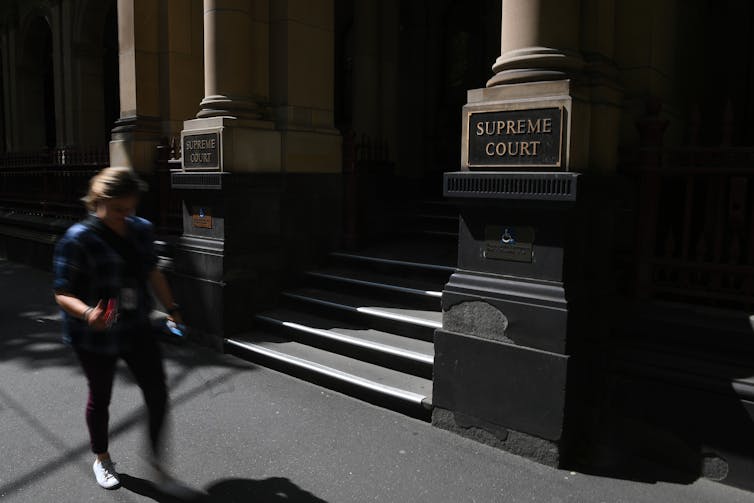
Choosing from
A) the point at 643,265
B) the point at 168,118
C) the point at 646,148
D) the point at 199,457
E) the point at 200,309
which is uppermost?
the point at 168,118

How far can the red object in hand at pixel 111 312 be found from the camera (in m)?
3.09

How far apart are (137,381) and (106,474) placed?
65 centimetres

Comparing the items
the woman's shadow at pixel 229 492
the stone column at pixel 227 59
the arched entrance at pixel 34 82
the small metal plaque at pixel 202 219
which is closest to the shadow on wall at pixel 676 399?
the woman's shadow at pixel 229 492

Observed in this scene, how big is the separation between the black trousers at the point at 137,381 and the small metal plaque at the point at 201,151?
3.27 metres

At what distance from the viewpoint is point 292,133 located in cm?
684

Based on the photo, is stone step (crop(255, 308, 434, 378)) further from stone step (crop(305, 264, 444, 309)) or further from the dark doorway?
the dark doorway

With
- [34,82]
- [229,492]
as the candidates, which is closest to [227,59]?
[229,492]

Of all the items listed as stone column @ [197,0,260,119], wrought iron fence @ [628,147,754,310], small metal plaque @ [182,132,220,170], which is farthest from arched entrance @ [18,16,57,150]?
wrought iron fence @ [628,147,754,310]

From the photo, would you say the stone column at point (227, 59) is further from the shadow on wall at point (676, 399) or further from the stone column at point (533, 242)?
the shadow on wall at point (676, 399)

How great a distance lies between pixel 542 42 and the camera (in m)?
4.04

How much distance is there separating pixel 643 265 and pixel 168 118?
6476mm

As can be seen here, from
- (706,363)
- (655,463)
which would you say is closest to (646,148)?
(706,363)

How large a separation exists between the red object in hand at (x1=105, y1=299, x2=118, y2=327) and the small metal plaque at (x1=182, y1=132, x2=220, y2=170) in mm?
3373

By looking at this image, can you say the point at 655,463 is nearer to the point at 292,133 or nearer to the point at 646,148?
the point at 646,148
